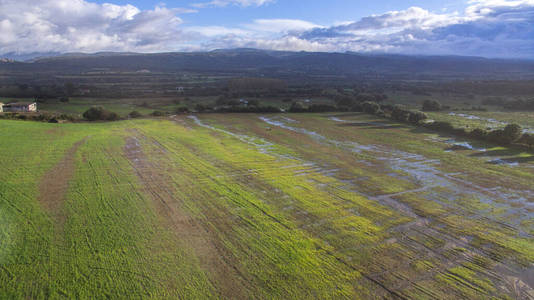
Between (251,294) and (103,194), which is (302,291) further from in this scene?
(103,194)

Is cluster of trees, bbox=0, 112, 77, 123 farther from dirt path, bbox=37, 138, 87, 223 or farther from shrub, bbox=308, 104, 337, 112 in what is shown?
shrub, bbox=308, 104, 337, 112

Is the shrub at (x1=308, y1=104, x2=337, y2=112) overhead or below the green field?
overhead

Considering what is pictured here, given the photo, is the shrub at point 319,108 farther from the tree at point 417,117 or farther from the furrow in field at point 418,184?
the furrow in field at point 418,184

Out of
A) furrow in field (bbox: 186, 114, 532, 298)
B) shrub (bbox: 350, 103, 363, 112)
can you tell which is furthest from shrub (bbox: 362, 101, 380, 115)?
furrow in field (bbox: 186, 114, 532, 298)

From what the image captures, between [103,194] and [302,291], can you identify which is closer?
[302,291]

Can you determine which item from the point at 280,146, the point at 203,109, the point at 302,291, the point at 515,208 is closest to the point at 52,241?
the point at 302,291

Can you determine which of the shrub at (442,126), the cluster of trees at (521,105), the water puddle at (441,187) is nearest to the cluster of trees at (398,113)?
the shrub at (442,126)

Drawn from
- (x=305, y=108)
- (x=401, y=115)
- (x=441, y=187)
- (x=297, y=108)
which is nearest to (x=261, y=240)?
→ (x=441, y=187)
